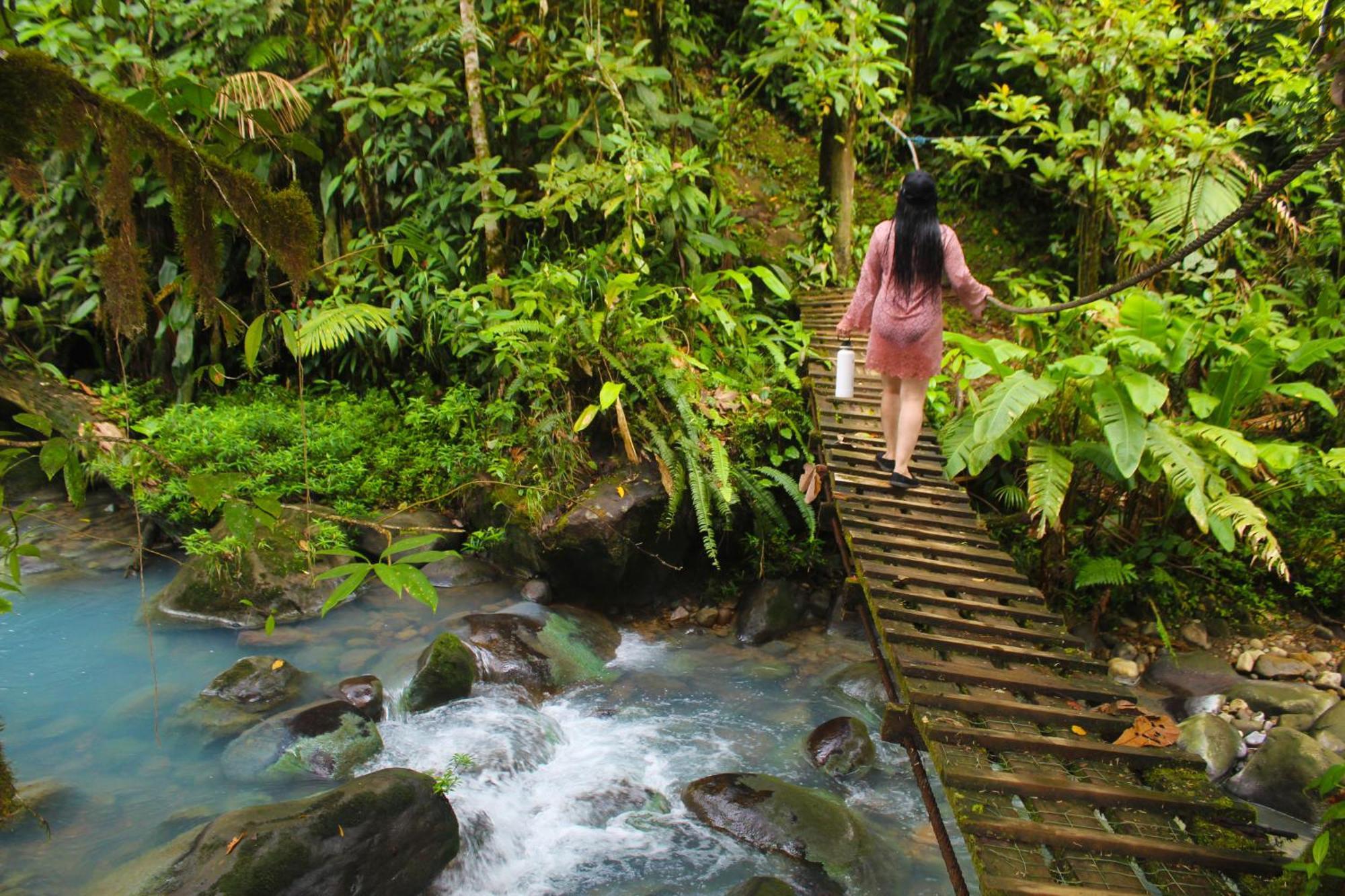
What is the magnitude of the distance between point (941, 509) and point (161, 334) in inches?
264

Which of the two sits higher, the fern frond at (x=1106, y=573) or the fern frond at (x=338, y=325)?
the fern frond at (x=338, y=325)

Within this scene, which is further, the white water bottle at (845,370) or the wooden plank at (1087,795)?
the white water bottle at (845,370)

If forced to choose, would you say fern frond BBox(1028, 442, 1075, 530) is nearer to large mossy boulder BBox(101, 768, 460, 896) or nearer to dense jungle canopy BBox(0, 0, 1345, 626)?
dense jungle canopy BBox(0, 0, 1345, 626)

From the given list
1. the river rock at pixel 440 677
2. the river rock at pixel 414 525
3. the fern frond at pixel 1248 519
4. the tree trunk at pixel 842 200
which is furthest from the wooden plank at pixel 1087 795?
the tree trunk at pixel 842 200

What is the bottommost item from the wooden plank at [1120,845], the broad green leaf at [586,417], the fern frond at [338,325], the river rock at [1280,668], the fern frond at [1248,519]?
the river rock at [1280,668]

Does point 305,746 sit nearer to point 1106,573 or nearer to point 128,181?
point 128,181

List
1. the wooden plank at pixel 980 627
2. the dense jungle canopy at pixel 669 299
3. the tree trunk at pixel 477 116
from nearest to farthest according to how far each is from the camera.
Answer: the wooden plank at pixel 980 627 → the dense jungle canopy at pixel 669 299 → the tree trunk at pixel 477 116

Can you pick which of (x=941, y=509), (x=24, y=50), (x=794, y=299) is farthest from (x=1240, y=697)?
(x=24, y=50)

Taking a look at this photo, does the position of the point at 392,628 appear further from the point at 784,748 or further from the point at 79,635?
the point at 784,748

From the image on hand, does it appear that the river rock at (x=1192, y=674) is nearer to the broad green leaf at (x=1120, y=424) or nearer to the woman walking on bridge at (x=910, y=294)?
the broad green leaf at (x=1120, y=424)

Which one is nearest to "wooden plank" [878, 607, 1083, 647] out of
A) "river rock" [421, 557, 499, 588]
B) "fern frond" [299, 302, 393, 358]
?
"river rock" [421, 557, 499, 588]

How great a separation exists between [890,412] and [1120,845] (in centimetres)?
280

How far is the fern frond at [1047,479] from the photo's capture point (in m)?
4.58

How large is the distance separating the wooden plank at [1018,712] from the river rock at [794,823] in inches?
39.8
